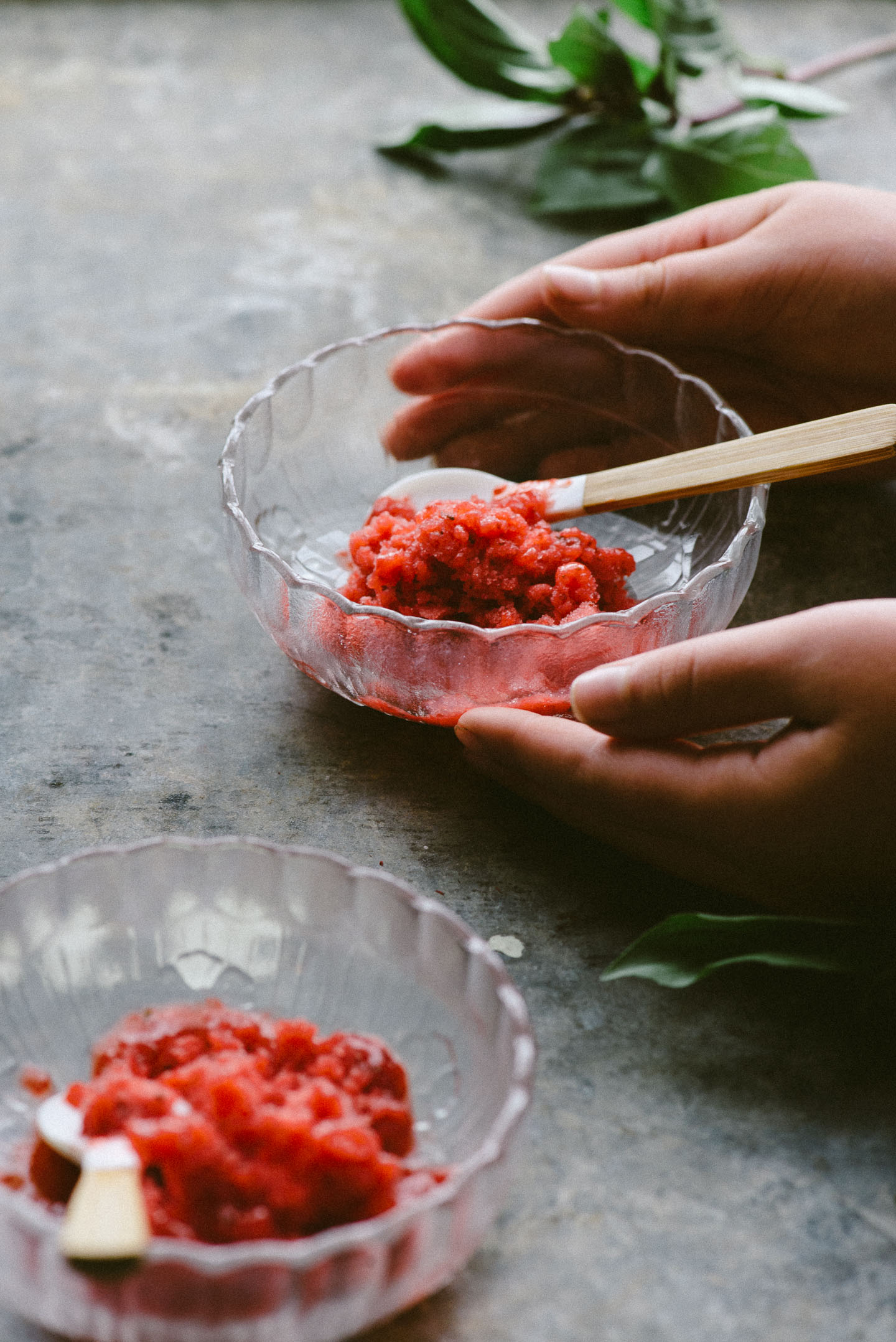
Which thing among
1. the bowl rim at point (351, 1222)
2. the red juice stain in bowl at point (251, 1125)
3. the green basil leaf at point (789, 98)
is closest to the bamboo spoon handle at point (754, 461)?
the bowl rim at point (351, 1222)

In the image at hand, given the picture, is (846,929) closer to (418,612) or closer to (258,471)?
(418,612)

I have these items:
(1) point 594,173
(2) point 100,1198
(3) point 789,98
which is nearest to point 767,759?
(2) point 100,1198

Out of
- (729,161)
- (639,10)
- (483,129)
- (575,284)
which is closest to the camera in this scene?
(575,284)

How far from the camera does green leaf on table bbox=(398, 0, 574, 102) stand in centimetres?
215

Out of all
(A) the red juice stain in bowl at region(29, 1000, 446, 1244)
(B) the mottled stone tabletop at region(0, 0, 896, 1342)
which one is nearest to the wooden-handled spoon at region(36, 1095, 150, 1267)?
(A) the red juice stain in bowl at region(29, 1000, 446, 1244)

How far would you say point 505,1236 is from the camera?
861 millimetres

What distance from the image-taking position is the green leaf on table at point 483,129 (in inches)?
87.2

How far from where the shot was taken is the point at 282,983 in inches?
38.0

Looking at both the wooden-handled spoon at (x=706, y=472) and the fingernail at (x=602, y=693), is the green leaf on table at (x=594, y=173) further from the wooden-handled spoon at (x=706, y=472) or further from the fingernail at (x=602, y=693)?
the fingernail at (x=602, y=693)

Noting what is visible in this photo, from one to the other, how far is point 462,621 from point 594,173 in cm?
124

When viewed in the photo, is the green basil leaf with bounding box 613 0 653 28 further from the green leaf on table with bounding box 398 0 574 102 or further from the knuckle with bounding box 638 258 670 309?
the knuckle with bounding box 638 258 670 309

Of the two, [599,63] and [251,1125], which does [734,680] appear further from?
[599,63]

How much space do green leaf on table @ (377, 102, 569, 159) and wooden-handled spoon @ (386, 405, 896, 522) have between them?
42.8 inches

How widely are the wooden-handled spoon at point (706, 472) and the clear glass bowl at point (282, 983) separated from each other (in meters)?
0.57
